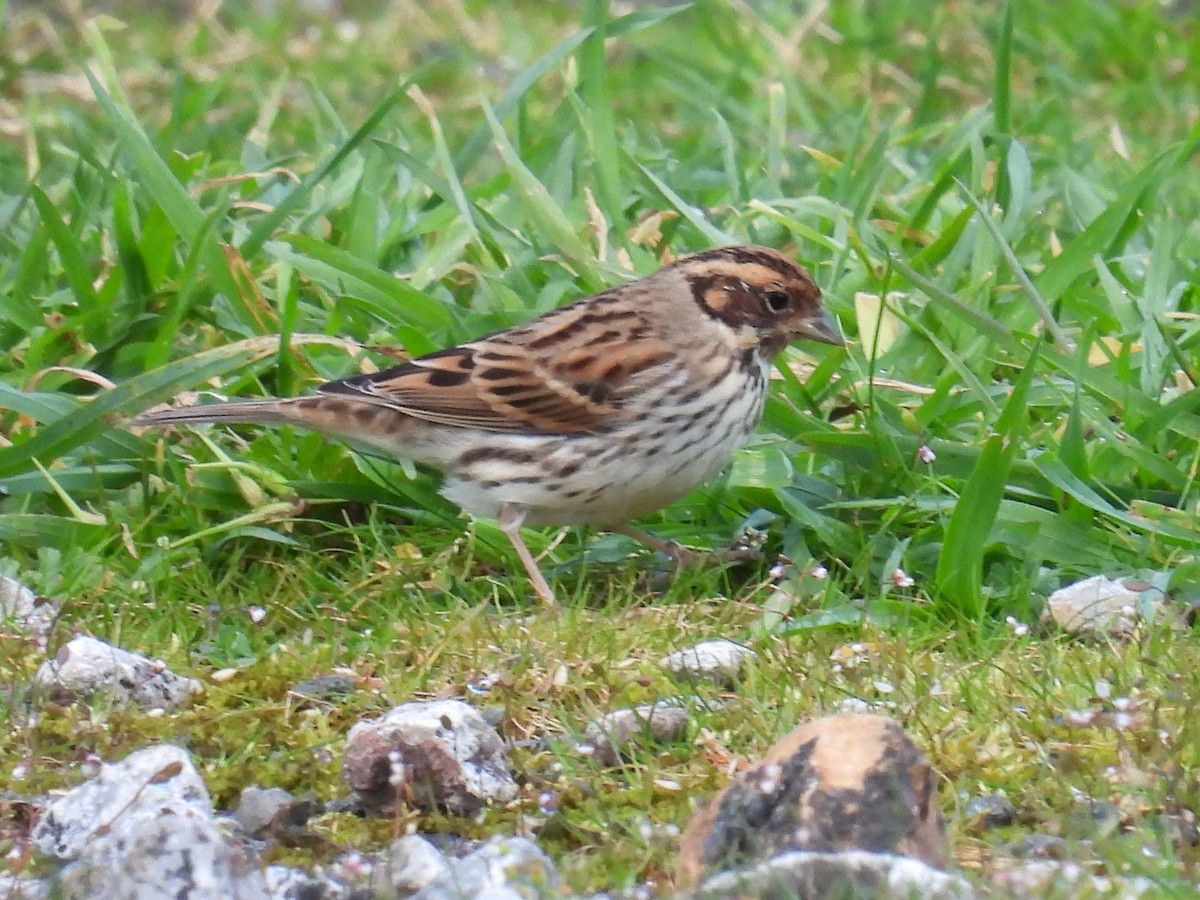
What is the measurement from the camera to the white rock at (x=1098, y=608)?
488 cm

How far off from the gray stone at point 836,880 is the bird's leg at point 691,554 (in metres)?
2.23

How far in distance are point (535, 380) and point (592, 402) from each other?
19 centimetres

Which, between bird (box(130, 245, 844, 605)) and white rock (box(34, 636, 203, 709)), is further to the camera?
bird (box(130, 245, 844, 605))

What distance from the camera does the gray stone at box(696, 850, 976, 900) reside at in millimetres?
3162

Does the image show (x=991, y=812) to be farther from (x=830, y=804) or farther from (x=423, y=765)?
(x=423, y=765)

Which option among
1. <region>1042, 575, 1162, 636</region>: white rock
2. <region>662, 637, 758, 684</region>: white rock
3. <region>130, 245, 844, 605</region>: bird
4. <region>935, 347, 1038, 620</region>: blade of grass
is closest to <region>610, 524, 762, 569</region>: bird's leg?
<region>130, 245, 844, 605</region>: bird

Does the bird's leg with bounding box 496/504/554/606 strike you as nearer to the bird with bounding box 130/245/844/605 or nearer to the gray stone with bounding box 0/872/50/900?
the bird with bounding box 130/245/844/605

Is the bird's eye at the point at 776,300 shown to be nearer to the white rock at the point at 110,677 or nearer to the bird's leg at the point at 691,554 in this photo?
the bird's leg at the point at 691,554

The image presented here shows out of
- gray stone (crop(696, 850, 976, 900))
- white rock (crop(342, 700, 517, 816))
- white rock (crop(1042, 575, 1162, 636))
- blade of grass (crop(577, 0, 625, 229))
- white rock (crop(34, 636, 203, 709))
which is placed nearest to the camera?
gray stone (crop(696, 850, 976, 900))

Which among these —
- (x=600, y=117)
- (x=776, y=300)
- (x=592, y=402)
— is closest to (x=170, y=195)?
(x=600, y=117)

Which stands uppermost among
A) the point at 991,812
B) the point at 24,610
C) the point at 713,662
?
the point at 991,812

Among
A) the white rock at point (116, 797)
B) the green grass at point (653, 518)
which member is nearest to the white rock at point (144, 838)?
the white rock at point (116, 797)

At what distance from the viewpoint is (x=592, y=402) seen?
5672 mm

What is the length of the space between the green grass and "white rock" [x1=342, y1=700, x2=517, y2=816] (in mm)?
63
